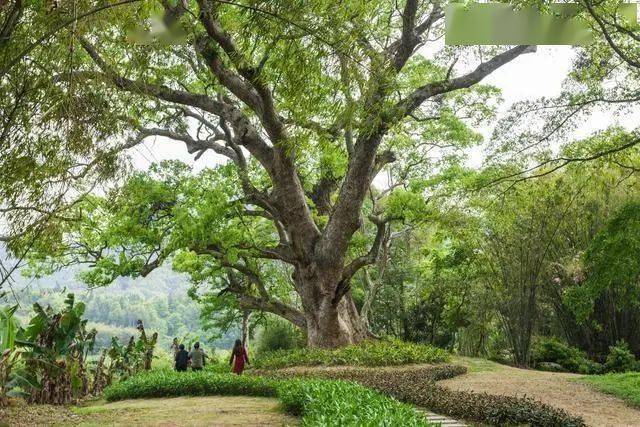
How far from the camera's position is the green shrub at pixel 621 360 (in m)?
13.4

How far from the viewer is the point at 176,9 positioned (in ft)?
27.6

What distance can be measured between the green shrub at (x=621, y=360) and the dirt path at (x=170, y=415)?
898cm

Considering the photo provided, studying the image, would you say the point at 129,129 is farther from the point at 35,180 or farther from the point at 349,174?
the point at 349,174

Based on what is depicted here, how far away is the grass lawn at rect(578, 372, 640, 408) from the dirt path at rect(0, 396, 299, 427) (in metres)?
5.46

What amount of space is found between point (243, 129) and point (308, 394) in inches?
335

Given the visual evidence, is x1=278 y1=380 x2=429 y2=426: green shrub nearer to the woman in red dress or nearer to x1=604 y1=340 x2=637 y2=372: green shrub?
the woman in red dress

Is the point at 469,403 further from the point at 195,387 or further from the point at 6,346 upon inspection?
the point at 6,346

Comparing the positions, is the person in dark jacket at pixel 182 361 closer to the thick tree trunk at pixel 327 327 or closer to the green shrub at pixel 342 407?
the thick tree trunk at pixel 327 327

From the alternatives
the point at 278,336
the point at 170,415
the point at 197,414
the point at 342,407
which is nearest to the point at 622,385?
the point at 342,407

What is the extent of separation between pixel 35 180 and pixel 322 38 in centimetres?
316

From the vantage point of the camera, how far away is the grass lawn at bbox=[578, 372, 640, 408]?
8.98 m

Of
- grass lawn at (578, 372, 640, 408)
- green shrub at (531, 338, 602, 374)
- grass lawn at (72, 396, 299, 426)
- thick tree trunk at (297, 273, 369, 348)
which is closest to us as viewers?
grass lawn at (72, 396, 299, 426)

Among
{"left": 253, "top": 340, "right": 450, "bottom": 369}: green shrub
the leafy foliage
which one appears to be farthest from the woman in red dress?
the leafy foliage

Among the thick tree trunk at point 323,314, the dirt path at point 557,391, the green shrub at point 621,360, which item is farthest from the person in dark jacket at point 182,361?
the green shrub at point 621,360
